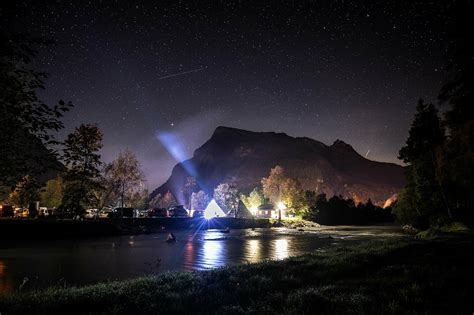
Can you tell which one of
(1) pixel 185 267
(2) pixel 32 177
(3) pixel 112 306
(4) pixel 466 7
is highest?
(4) pixel 466 7

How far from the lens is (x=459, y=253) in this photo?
1697cm

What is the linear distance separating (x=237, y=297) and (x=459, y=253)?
1370cm

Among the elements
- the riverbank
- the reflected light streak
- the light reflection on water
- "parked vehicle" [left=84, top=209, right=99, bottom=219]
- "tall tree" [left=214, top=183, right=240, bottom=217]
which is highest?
"tall tree" [left=214, top=183, right=240, bottom=217]

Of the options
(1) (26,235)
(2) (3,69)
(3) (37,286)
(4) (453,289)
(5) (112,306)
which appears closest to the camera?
(2) (3,69)

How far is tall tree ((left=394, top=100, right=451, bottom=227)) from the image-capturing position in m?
50.2

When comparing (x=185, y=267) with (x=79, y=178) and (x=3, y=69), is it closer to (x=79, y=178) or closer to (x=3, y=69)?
(x=3, y=69)

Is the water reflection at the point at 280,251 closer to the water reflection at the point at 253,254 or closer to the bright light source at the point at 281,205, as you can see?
the water reflection at the point at 253,254

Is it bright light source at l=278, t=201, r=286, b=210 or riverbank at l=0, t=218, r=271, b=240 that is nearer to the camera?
riverbank at l=0, t=218, r=271, b=240

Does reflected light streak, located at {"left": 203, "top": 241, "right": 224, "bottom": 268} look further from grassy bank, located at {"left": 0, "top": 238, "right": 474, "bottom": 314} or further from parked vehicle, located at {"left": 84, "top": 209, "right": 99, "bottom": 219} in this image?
parked vehicle, located at {"left": 84, "top": 209, "right": 99, "bottom": 219}

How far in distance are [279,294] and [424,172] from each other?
52209 millimetres

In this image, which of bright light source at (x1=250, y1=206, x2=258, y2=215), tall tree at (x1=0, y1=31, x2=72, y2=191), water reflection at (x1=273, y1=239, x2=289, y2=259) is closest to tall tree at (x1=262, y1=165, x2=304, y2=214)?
bright light source at (x1=250, y1=206, x2=258, y2=215)

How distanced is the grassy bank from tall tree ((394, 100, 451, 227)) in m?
41.8

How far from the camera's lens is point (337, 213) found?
13788cm

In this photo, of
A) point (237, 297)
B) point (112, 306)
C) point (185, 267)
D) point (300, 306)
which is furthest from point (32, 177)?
point (185, 267)
